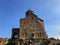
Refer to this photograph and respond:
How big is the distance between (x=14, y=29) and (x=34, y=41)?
1087 centimetres

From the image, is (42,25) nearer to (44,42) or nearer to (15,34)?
(44,42)

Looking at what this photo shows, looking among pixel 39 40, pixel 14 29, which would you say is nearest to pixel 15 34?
pixel 14 29

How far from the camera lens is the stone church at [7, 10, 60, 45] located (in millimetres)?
40250

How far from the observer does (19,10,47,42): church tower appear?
4156 centimetres

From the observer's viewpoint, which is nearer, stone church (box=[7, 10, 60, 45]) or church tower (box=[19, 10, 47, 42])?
stone church (box=[7, 10, 60, 45])

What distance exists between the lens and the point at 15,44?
40562 mm

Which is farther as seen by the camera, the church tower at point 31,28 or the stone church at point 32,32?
the church tower at point 31,28

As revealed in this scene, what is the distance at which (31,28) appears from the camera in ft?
142

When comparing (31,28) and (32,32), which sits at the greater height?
(31,28)

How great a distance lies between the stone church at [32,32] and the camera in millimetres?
40250

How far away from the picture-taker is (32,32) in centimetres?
4259

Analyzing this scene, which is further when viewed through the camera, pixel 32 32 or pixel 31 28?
pixel 31 28

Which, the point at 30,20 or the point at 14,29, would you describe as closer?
the point at 30,20

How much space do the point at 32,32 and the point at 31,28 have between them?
4.67ft
